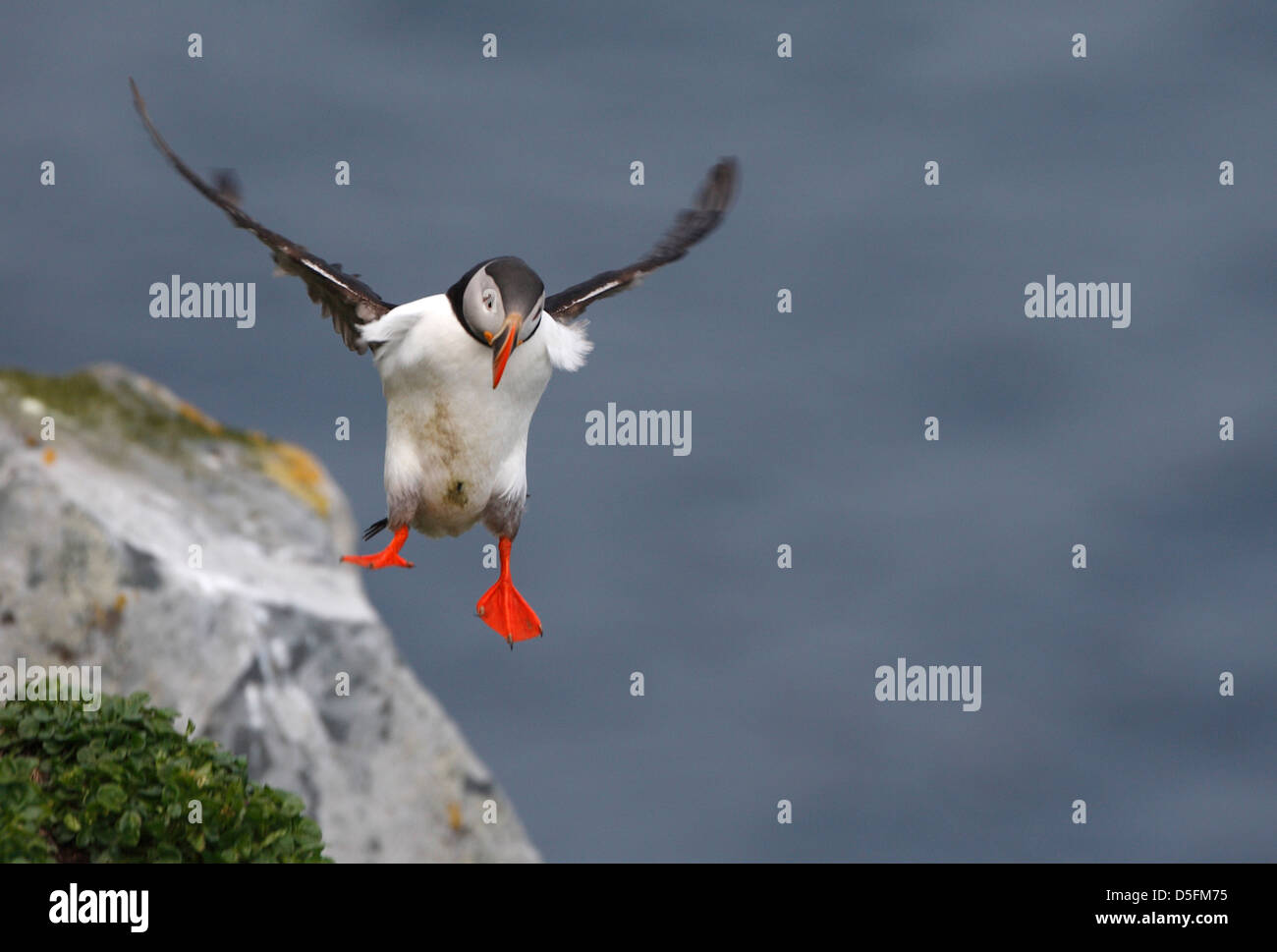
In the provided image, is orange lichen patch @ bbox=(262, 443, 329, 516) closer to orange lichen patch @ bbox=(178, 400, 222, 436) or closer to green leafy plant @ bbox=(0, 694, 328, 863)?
orange lichen patch @ bbox=(178, 400, 222, 436)

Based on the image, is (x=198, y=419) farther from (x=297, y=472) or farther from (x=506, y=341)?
(x=506, y=341)

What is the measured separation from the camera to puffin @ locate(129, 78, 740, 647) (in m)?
7.97

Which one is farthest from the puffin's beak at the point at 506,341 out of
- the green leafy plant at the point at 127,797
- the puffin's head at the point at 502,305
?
the green leafy plant at the point at 127,797

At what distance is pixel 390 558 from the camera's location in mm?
8484

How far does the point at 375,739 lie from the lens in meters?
16.6

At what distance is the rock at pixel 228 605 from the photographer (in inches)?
586

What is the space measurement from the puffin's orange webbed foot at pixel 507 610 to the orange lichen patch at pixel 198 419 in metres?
9.38

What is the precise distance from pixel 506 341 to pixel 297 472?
36.7 feet

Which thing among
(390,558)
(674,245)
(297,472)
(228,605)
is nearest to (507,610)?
(390,558)

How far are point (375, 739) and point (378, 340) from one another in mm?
8580
